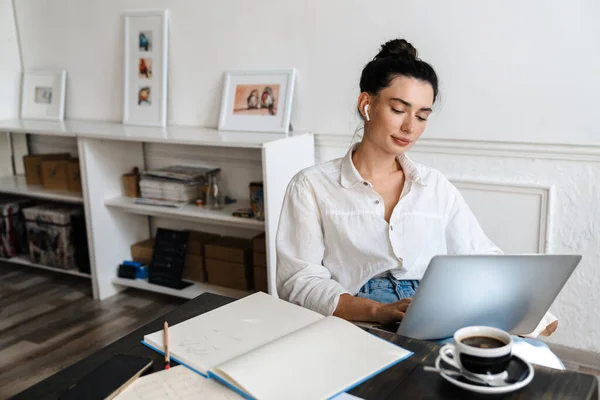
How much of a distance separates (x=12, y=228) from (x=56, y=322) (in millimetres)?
1045

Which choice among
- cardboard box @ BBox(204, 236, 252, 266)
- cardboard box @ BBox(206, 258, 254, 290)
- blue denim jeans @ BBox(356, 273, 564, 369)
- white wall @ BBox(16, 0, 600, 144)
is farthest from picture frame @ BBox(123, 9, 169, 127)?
blue denim jeans @ BBox(356, 273, 564, 369)

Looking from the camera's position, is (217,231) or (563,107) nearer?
(563,107)

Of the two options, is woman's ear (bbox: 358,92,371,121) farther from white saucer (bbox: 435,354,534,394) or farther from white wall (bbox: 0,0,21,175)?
white wall (bbox: 0,0,21,175)

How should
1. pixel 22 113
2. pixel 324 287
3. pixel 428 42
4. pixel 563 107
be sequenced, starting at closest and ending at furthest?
pixel 324 287 → pixel 563 107 → pixel 428 42 → pixel 22 113

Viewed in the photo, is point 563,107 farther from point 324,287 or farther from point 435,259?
point 435,259

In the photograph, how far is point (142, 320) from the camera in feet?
10.9

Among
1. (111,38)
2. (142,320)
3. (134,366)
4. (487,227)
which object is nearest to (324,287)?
(134,366)

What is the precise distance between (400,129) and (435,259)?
66 cm

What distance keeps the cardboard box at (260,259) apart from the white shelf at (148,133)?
0.61 metres

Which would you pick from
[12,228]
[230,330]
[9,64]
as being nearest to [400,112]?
[230,330]

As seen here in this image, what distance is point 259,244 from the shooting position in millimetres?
3211

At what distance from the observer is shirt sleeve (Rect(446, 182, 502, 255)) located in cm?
185

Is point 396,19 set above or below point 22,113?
above

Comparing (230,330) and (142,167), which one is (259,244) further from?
(230,330)
